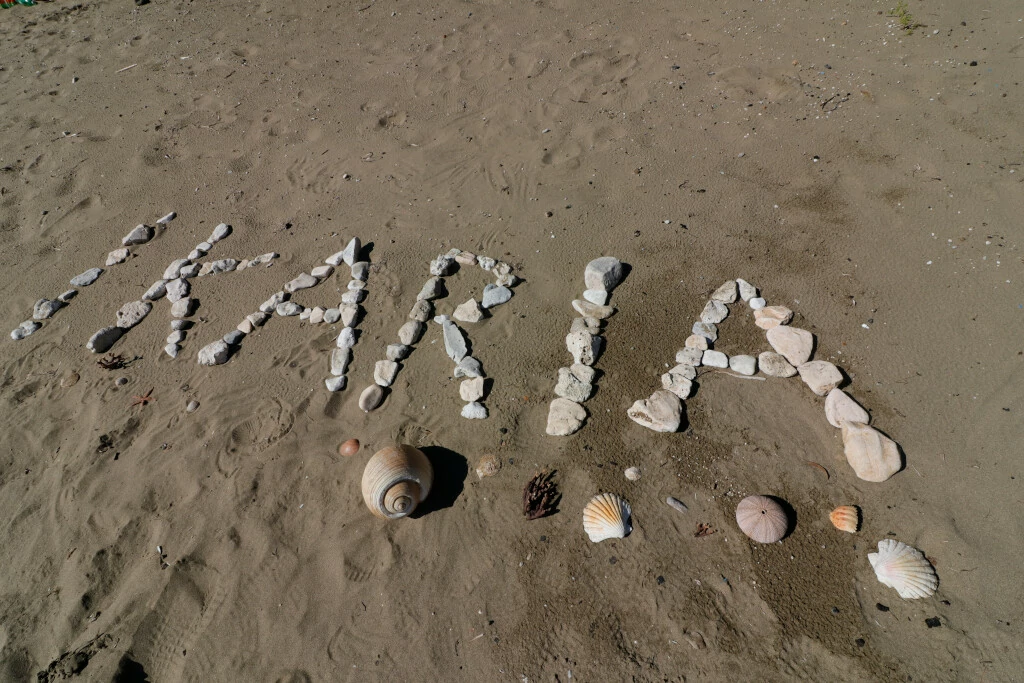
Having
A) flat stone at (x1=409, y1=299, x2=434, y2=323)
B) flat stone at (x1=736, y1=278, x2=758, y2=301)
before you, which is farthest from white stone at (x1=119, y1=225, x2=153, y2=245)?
flat stone at (x1=736, y1=278, x2=758, y2=301)

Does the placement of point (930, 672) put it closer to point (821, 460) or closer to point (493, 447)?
point (821, 460)

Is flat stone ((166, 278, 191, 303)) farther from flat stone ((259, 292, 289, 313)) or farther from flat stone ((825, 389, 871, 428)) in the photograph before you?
flat stone ((825, 389, 871, 428))

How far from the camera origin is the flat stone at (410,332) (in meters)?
3.64

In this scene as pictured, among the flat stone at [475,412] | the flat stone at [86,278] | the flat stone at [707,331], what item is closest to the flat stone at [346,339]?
the flat stone at [475,412]

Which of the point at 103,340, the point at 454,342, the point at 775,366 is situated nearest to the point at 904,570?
the point at 775,366

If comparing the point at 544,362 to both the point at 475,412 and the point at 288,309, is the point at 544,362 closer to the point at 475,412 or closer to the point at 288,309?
the point at 475,412

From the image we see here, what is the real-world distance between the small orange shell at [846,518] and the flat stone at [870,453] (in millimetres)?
227

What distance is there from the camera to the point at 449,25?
641 cm

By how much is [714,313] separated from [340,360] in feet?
7.99

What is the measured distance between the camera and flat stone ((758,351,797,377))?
10.5ft

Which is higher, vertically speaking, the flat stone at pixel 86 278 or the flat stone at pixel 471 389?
the flat stone at pixel 86 278

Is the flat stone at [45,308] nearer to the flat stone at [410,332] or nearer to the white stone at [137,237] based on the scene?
the white stone at [137,237]

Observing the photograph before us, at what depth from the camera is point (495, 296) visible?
377cm

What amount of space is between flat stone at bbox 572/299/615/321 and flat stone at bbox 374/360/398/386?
1255mm
